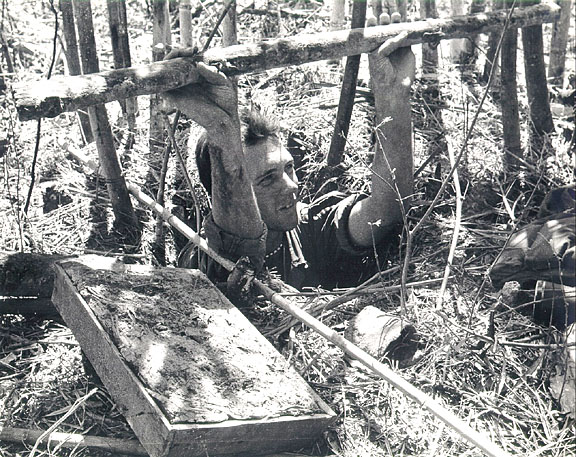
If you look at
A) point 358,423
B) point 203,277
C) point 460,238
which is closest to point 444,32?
point 460,238

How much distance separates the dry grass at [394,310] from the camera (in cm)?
327

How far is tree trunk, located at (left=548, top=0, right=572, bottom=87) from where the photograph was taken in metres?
6.29

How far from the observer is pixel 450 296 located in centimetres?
402

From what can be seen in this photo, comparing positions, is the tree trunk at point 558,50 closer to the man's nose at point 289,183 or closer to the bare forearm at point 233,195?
the man's nose at point 289,183

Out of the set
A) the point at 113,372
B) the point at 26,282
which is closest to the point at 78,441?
the point at 113,372

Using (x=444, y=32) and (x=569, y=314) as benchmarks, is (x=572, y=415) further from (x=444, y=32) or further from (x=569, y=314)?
(x=444, y=32)

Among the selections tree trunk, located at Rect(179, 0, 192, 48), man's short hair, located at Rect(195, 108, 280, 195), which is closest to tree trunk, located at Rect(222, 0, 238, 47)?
tree trunk, located at Rect(179, 0, 192, 48)

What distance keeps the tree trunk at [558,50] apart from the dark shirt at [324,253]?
2426mm

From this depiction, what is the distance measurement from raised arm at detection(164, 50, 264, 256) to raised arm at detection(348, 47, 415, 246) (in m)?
0.71

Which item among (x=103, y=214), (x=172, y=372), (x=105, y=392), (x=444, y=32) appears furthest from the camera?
(x=103, y=214)

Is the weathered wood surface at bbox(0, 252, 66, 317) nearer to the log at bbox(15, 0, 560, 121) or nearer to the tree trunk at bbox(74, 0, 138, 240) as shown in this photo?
the tree trunk at bbox(74, 0, 138, 240)

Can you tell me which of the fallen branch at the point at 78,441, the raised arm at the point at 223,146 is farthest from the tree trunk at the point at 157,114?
the fallen branch at the point at 78,441

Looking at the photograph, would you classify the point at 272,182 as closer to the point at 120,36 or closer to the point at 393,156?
the point at 393,156

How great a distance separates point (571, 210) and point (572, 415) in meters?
0.95
